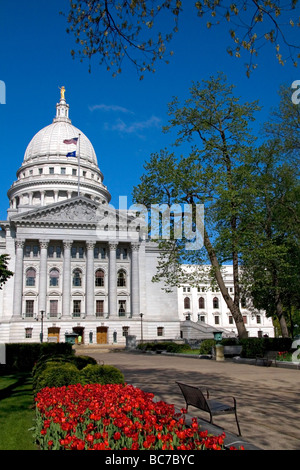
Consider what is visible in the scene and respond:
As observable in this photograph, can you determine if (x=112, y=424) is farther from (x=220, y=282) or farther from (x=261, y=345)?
(x=220, y=282)

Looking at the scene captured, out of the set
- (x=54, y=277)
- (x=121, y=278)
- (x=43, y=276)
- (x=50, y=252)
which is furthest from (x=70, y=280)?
(x=121, y=278)

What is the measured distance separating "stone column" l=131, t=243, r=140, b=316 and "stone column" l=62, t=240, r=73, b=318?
9821 mm

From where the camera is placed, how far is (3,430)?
28.8 ft

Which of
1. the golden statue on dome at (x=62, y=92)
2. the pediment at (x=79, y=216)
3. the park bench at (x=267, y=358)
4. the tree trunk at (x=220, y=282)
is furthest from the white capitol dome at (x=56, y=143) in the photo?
the park bench at (x=267, y=358)

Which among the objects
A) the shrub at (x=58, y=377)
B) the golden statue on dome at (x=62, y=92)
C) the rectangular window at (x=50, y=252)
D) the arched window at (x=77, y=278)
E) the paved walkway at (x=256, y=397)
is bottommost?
the paved walkway at (x=256, y=397)

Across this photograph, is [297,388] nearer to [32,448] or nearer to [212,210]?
[32,448]

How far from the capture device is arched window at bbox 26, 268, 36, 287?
6494 cm

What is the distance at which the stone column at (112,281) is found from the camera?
65.7 m

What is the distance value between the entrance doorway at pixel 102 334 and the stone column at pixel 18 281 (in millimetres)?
11811

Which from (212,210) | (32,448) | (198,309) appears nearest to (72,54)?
(32,448)

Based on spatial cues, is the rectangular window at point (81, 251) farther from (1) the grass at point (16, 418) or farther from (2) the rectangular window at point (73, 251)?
(1) the grass at point (16, 418)

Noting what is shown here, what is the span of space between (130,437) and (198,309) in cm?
9379

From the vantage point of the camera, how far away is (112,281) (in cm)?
6669

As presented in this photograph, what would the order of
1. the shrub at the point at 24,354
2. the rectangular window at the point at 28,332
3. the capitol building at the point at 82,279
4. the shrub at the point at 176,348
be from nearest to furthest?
the shrub at the point at 24,354
the shrub at the point at 176,348
the rectangular window at the point at 28,332
the capitol building at the point at 82,279
